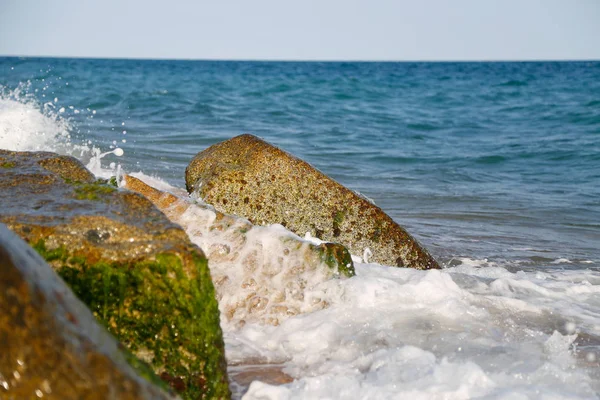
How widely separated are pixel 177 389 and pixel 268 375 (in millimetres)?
608

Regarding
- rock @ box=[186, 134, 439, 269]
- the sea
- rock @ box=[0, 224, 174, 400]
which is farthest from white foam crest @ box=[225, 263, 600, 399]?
rock @ box=[0, 224, 174, 400]

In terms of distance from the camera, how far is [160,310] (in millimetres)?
2535

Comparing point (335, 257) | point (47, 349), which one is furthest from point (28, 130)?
point (47, 349)

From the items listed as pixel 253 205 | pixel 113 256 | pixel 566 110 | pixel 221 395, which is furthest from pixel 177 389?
pixel 566 110

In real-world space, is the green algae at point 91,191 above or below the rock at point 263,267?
above

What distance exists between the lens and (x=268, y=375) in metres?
3.10

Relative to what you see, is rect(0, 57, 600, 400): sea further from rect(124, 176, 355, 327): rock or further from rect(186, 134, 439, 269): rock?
rect(186, 134, 439, 269): rock

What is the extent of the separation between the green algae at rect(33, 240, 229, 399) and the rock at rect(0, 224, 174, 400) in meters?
0.59

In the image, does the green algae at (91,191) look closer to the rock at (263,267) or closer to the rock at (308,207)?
the rock at (263,267)

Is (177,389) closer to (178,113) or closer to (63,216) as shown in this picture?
(63,216)

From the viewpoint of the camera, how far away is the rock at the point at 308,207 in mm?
5043

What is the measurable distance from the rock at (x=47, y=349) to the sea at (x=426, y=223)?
1151 mm

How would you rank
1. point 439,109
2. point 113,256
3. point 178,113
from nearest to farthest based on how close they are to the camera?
point 113,256, point 178,113, point 439,109

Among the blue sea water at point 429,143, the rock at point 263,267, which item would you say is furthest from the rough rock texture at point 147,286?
the blue sea water at point 429,143
